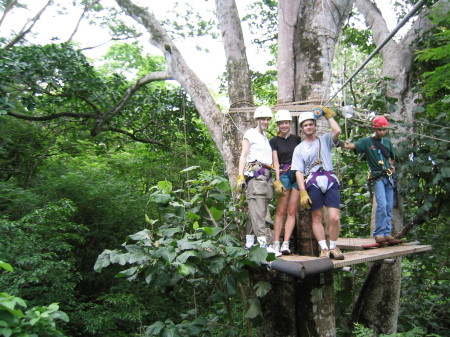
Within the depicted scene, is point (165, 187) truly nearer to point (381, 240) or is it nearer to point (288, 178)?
point (288, 178)

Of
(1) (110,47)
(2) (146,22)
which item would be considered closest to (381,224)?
(2) (146,22)

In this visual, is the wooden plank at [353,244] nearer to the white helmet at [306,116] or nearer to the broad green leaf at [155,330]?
the white helmet at [306,116]

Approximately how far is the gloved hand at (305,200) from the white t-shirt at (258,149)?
1.37 ft

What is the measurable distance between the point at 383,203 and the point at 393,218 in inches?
48.8

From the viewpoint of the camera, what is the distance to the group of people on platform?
3621 mm

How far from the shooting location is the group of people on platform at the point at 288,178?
3621 mm

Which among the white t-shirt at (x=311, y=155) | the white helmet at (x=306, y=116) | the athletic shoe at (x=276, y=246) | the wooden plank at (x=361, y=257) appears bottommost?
the wooden plank at (x=361, y=257)

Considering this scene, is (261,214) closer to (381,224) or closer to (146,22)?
(381,224)

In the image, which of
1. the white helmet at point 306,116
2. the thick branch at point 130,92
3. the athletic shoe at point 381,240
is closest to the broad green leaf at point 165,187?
the white helmet at point 306,116

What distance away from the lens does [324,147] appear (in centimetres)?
372

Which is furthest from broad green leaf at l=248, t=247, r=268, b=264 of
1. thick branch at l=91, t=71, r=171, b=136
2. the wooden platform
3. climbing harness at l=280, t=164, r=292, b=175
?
thick branch at l=91, t=71, r=171, b=136

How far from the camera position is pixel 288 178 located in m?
3.85

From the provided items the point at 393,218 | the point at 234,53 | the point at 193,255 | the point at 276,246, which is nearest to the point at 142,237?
the point at 193,255

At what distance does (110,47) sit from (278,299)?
1266 centimetres
